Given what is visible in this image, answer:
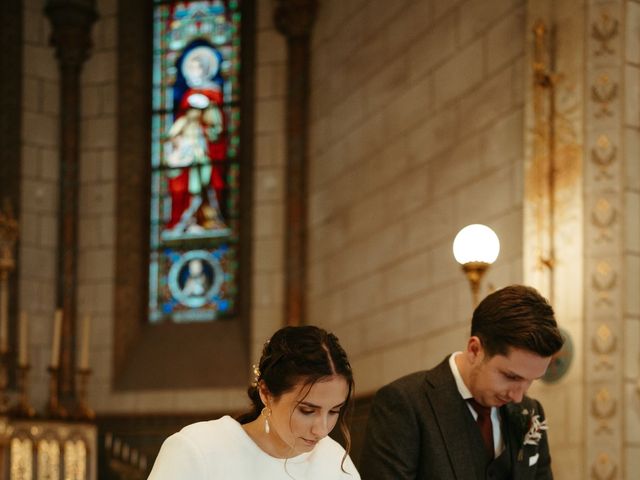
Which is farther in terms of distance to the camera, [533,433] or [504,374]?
[533,433]

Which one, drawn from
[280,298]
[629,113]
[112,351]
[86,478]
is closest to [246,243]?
[280,298]

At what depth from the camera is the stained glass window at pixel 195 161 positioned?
12.1 metres

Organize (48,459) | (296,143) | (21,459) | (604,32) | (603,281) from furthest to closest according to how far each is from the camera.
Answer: (296,143)
(48,459)
(21,459)
(604,32)
(603,281)

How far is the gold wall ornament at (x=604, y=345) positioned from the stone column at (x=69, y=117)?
601 centimetres

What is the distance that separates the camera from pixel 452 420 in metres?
4.64

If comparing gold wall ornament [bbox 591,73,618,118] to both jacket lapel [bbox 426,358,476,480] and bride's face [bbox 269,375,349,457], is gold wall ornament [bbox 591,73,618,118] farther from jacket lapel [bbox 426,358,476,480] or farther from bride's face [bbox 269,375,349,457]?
bride's face [bbox 269,375,349,457]

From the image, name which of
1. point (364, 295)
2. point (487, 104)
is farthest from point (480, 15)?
point (364, 295)

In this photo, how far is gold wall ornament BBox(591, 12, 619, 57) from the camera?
24.2 ft

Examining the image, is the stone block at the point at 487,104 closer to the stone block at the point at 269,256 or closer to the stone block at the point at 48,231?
the stone block at the point at 269,256

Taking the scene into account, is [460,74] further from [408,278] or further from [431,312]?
[431,312]

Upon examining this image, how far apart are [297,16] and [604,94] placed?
15.4 ft

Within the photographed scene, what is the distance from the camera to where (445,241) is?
9039 mm

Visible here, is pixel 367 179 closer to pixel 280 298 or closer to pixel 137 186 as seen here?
pixel 280 298

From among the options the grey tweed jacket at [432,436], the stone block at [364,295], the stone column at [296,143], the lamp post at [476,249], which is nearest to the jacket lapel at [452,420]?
the grey tweed jacket at [432,436]
